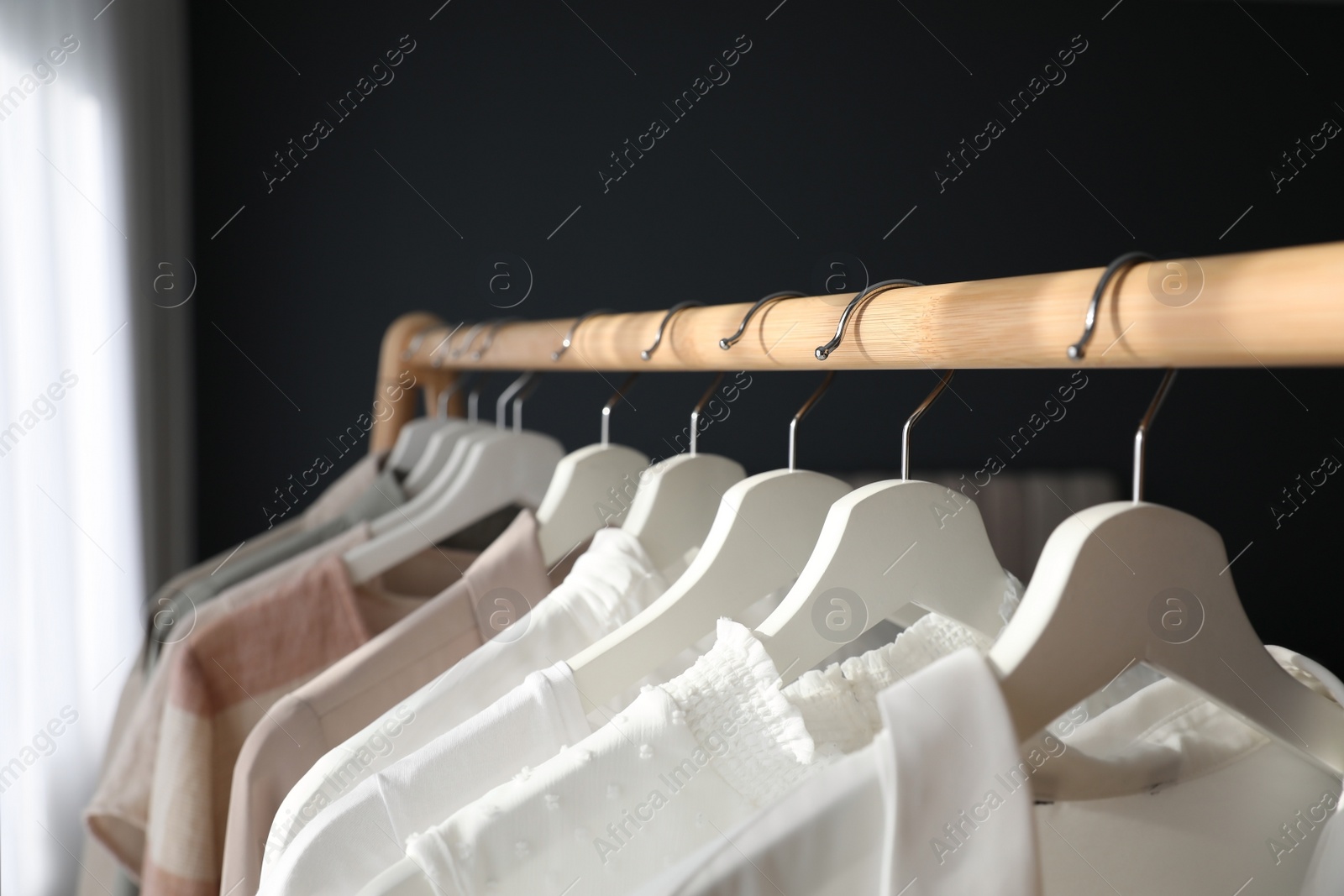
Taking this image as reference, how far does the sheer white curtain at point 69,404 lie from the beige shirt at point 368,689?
103cm

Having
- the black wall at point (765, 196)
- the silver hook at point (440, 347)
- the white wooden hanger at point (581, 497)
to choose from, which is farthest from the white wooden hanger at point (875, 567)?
the black wall at point (765, 196)

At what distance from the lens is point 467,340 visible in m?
1.19

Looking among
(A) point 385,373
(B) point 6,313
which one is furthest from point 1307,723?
(B) point 6,313

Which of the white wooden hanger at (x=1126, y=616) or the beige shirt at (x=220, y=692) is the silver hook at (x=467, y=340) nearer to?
the beige shirt at (x=220, y=692)

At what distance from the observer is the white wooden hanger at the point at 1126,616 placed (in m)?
0.41

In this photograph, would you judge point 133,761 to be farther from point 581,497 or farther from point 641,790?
point 641,790

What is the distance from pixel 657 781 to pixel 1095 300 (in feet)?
1.03

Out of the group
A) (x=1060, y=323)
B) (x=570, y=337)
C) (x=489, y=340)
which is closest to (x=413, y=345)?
(x=489, y=340)

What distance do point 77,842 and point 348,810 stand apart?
1527 millimetres

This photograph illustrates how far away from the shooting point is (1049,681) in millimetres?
414

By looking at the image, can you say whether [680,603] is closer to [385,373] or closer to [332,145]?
[385,373]

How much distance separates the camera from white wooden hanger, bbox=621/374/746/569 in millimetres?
751

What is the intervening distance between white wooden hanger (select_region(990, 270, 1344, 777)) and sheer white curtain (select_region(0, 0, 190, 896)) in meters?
1.53

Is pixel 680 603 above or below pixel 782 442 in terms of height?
below
